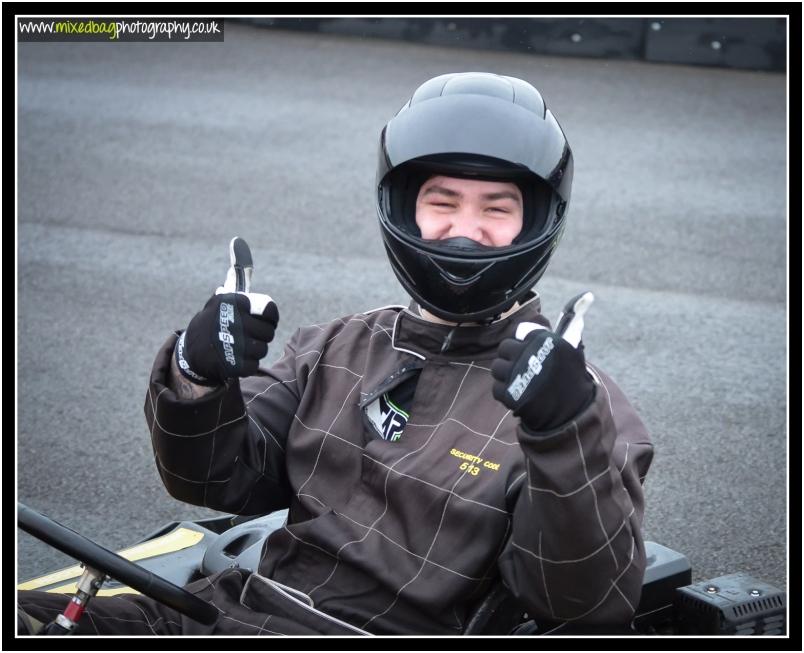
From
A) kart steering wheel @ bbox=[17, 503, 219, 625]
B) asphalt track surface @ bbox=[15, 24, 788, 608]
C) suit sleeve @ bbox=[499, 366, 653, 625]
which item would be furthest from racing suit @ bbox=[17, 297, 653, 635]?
asphalt track surface @ bbox=[15, 24, 788, 608]

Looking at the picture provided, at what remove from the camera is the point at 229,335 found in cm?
220

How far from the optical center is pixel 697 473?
4445mm

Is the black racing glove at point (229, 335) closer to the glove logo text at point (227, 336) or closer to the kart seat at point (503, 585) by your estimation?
the glove logo text at point (227, 336)

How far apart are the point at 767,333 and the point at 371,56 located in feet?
19.7

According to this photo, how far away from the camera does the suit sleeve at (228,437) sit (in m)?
2.35

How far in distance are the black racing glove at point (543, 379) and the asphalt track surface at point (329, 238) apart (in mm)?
963

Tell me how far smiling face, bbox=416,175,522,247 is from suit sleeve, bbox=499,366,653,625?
0.54 meters

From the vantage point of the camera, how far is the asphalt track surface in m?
4.39

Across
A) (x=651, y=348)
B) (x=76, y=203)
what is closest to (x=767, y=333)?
(x=651, y=348)

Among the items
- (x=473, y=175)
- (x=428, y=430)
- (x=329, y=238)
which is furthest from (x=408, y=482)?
(x=329, y=238)

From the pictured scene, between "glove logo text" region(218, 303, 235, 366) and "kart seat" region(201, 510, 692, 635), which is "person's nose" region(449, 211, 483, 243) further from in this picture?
"kart seat" region(201, 510, 692, 635)

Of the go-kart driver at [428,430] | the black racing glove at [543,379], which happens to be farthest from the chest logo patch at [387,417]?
the black racing glove at [543,379]

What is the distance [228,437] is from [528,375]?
77 centimetres

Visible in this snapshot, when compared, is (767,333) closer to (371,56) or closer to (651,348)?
(651,348)
